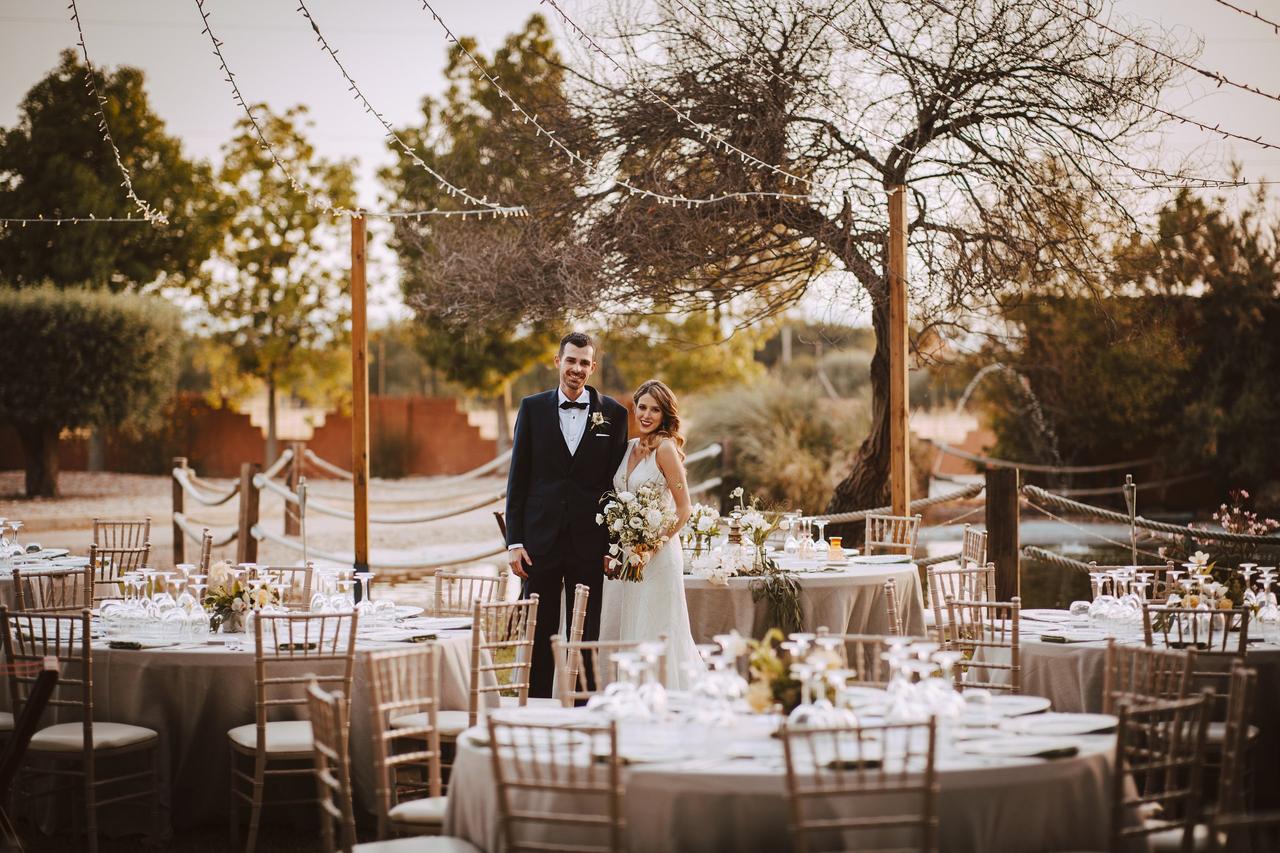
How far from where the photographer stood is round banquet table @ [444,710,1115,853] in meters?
3.70

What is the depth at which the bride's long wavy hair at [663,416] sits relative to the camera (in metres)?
6.76

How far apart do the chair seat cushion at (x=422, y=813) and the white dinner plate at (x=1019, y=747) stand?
169 centimetres

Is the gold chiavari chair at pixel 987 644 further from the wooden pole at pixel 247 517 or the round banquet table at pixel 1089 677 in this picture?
the wooden pole at pixel 247 517

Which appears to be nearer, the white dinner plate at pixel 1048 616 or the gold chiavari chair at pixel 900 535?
the white dinner plate at pixel 1048 616

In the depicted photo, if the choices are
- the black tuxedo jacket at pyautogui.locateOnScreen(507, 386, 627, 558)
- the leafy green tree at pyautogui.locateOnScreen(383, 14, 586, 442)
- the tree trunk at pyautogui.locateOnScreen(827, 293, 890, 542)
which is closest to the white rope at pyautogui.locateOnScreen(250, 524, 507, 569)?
the leafy green tree at pyautogui.locateOnScreen(383, 14, 586, 442)

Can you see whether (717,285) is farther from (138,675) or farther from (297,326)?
(297,326)

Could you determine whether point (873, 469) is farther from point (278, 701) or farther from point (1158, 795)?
point (1158, 795)

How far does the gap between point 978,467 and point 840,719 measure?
2201cm

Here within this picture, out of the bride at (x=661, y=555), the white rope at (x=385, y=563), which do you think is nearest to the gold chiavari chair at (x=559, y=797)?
the bride at (x=661, y=555)

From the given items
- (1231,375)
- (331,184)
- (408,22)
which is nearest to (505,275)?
(408,22)

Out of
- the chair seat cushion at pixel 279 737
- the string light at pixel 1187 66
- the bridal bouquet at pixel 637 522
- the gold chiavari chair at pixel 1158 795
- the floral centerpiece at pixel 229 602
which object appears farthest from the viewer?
the string light at pixel 1187 66

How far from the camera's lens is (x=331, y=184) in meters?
29.0

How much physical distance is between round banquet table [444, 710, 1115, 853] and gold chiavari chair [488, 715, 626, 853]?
0.22 feet

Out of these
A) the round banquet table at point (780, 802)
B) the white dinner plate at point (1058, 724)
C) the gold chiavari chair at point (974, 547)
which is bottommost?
the round banquet table at point (780, 802)
